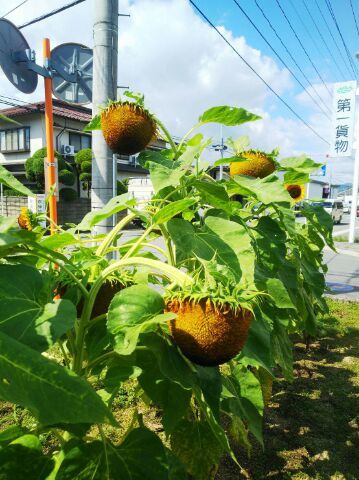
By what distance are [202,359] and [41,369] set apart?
36 cm

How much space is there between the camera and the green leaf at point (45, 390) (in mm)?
445

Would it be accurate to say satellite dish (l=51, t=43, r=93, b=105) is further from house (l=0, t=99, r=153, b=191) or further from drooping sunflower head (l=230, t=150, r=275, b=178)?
house (l=0, t=99, r=153, b=191)

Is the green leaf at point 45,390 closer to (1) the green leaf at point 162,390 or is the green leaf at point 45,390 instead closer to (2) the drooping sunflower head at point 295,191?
(1) the green leaf at point 162,390

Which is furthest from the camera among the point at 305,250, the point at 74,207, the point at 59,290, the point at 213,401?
the point at 74,207

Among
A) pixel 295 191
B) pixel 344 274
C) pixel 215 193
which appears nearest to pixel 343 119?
pixel 344 274

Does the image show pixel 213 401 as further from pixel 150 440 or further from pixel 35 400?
pixel 35 400

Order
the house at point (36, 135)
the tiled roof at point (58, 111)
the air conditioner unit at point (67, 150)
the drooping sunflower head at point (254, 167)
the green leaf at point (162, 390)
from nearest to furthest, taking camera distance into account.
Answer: the green leaf at point (162, 390) → the drooping sunflower head at point (254, 167) → the air conditioner unit at point (67, 150) → the tiled roof at point (58, 111) → the house at point (36, 135)

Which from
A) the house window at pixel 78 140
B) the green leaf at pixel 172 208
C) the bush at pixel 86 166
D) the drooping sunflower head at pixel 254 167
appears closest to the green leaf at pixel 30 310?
the green leaf at pixel 172 208

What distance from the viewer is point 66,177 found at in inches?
758

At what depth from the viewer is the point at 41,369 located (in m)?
0.46

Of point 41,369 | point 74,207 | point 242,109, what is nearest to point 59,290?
point 41,369

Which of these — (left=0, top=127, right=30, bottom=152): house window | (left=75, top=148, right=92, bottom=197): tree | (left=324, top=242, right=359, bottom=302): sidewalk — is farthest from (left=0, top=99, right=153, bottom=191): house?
(left=324, top=242, right=359, bottom=302): sidewalk

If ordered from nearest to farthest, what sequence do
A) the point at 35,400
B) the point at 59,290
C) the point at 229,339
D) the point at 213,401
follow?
the point at 35,400 → the point at 229,339 → the point at 213,401 → the point at 59,290

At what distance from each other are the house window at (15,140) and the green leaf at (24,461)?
24475 millimetres
